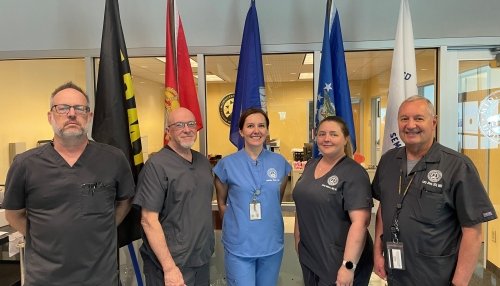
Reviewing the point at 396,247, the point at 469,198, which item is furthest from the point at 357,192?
the point at 469,198

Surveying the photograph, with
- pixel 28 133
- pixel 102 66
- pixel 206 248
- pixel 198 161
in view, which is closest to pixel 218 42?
pixel 102 66

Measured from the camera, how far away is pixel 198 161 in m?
1.90

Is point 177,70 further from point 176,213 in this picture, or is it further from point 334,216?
point 334,216

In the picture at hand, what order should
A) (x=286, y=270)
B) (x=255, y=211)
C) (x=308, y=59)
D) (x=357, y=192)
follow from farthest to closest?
1. (x=286, y=270)
2. (x=308, y=59)
3. (x=255, y=211)
4. (x=357, y=192)

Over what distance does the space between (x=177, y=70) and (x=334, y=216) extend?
1.41 m

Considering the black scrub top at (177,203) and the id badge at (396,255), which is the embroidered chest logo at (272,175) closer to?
the black scrub top at (177,203)

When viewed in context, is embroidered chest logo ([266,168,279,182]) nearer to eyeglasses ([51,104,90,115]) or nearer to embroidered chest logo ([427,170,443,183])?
embroidered chest logo ([427,170,443,183])

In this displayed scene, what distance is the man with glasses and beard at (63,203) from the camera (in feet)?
5.08

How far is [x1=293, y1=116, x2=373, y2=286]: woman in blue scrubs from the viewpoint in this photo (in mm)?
1658

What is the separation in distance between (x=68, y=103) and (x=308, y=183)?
3.87 ft

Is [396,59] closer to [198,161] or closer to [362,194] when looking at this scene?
[362,194]

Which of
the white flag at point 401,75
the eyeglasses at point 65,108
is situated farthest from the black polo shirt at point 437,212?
the eyeglasses at point 65,108

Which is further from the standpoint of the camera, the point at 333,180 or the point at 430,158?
the point at 333,180

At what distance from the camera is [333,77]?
2422 millimetres
